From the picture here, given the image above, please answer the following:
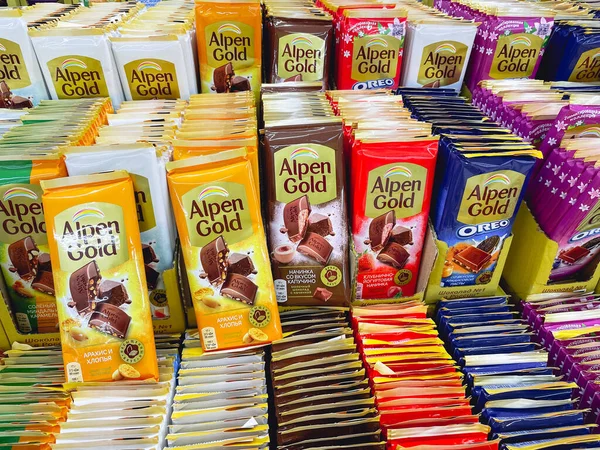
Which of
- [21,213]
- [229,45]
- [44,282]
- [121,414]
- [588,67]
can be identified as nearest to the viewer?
[121,414]

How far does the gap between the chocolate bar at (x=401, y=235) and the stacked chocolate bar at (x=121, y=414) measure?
32.5 inches

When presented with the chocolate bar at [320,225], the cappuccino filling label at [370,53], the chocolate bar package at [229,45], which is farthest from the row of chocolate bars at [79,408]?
the cappuccino filling label at [370,53]

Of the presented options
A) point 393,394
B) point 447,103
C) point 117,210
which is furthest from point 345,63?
point 393,394

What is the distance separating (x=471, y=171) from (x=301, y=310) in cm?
73

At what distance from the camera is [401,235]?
1595 millimetres

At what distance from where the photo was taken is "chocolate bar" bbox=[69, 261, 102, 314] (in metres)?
1.33

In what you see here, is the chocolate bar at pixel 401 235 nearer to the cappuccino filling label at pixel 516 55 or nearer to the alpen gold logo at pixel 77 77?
the cappuccino filling label at pixel 516 55

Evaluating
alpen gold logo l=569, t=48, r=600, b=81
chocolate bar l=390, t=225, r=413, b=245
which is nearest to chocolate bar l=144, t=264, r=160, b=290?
chocolate bar l=390, t=225, r=413, b=245

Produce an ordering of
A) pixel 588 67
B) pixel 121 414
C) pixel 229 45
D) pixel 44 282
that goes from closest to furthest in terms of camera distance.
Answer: pixel 121 414
pixel 44 282
pixel 229 45
pixel 588 67

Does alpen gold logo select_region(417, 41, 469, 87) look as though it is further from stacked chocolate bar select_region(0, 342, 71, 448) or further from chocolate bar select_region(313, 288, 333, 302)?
stacked chocolate bar select_region(0, 342, 71, 448)

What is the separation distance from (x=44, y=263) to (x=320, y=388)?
93 centimetres

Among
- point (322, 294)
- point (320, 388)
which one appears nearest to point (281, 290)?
point (322, 294)

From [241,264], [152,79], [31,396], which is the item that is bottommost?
[31,396]

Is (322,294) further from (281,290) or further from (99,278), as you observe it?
(99,278)
